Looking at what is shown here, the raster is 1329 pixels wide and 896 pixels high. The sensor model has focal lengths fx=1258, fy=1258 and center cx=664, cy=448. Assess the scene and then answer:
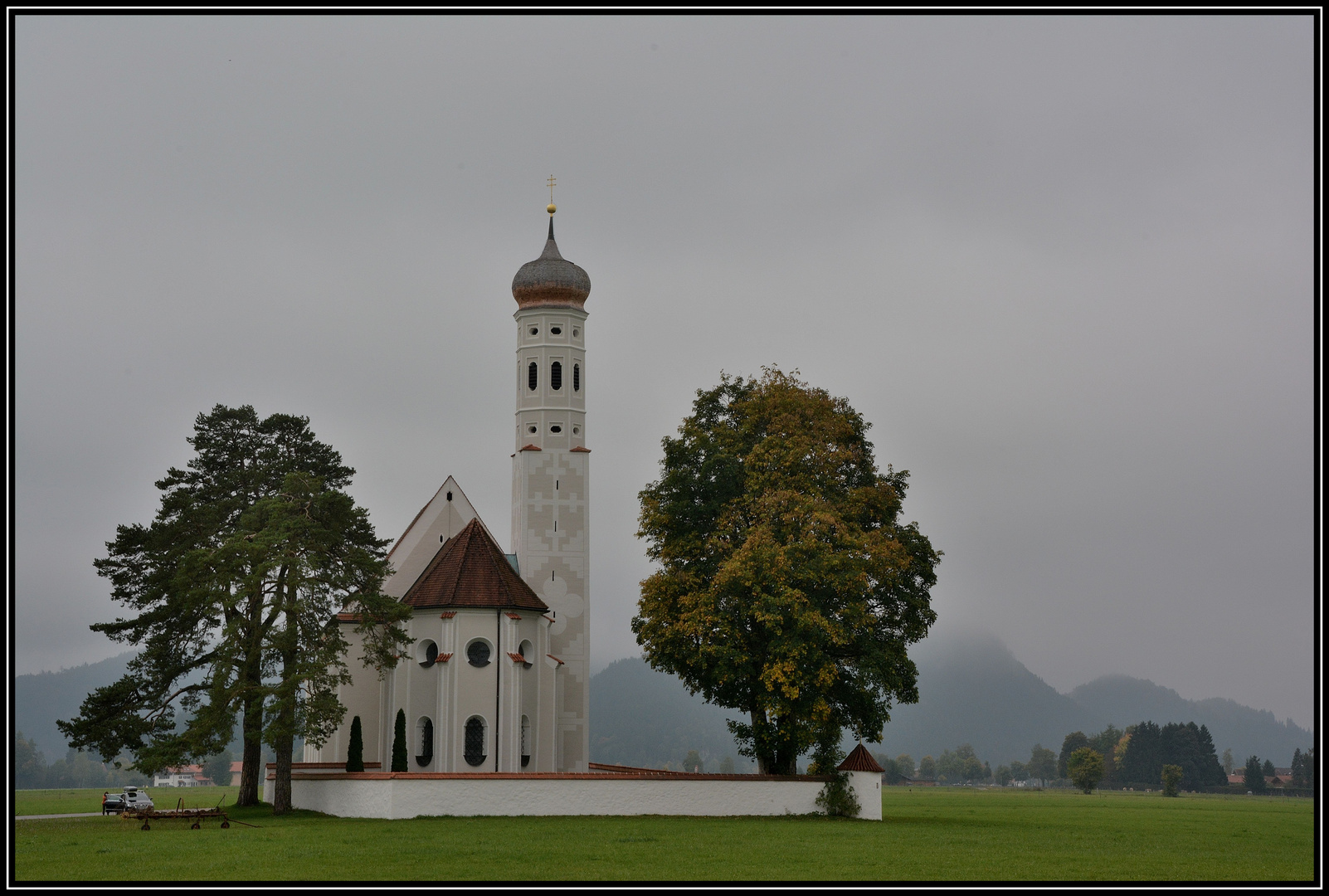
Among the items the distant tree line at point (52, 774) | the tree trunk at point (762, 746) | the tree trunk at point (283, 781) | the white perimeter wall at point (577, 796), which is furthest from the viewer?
the distant tree line at point (52, 774)

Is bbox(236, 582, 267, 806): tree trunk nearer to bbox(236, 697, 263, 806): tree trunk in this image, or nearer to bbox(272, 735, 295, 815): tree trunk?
bbox(236, 697, 263, 806): tree trunk

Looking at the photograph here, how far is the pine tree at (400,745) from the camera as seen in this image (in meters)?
43.9

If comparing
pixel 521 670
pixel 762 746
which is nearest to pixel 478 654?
pixel 521 670

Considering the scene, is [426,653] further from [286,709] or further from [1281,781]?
[1281,781]

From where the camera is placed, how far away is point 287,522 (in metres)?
36.7

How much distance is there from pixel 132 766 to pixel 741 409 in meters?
21.3

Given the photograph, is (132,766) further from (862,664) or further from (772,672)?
(862,664)

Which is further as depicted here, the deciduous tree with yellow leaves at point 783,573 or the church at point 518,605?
the church at point 518,605

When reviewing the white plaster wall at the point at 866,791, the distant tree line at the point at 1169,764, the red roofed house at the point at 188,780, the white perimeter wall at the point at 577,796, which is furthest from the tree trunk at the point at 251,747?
the red roofed house at the point at 188,780

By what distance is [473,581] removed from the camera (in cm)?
4656

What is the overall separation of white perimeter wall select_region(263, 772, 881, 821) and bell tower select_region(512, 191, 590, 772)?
15521 mm

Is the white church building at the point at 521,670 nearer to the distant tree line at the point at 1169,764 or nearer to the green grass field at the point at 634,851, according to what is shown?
the green grass field at the point at 634,851

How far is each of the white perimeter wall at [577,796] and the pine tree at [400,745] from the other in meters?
6.31

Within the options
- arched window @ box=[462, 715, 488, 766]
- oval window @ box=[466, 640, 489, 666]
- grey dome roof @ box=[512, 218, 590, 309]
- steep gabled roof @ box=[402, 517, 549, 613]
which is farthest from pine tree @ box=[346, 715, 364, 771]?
grey dome roof @ box=[512, 218, 590, 309]
